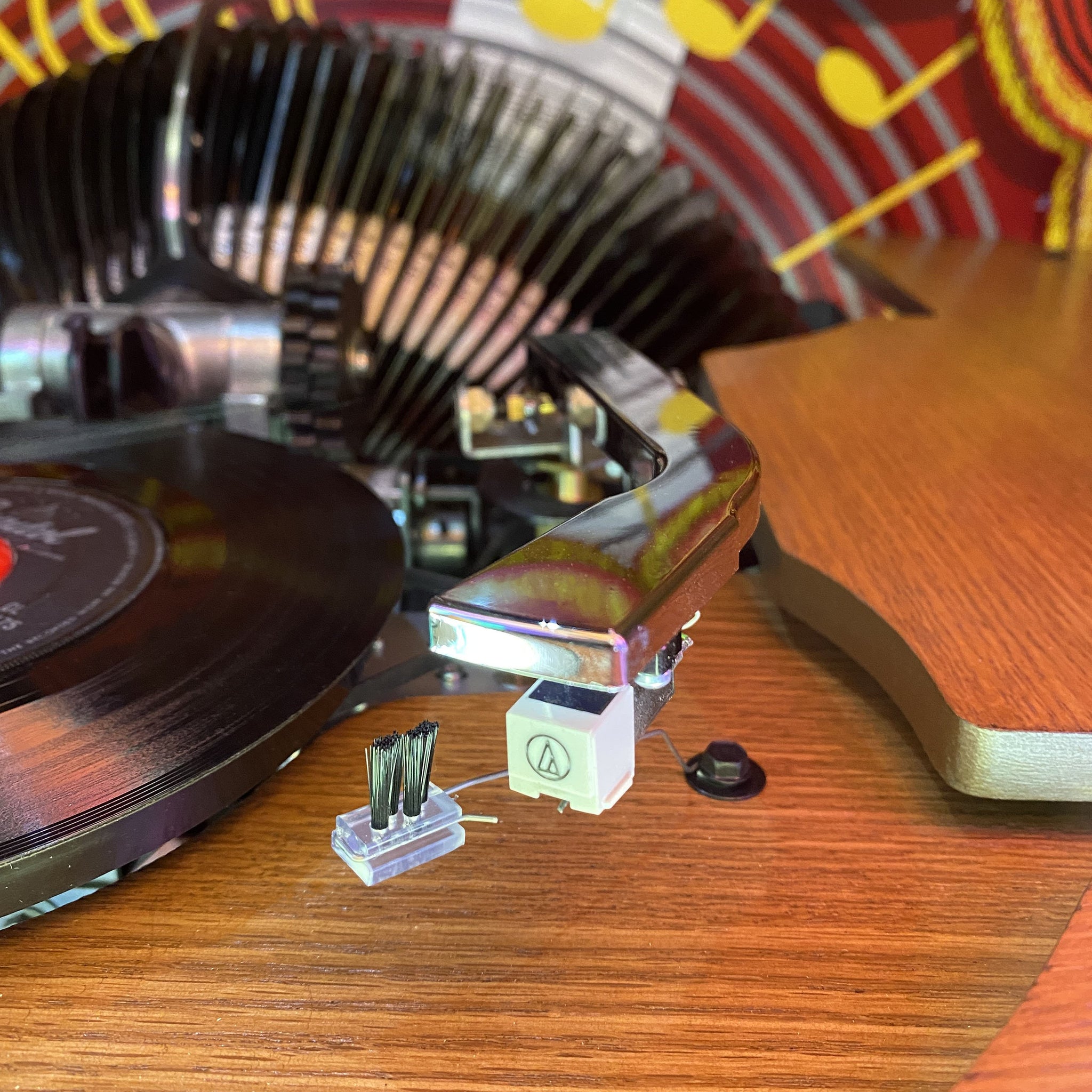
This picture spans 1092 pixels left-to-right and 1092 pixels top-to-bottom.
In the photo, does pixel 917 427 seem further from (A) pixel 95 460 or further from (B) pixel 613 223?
(A) pixel 95 460

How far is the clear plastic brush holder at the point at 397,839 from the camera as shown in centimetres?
Answer: 46

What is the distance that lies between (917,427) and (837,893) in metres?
0.43

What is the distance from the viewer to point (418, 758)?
46 cm

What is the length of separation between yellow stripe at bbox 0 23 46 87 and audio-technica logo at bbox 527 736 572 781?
174 centimetres

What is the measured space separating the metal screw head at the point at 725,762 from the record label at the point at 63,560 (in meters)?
0.33

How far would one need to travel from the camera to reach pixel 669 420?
0.59m

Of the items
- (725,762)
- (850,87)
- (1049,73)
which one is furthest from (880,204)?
(725,762)

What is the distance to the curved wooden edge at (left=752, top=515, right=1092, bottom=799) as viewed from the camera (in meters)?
0.48

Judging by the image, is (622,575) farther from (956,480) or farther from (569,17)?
(569,17)

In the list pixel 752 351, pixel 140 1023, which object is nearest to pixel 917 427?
pixel 752 351

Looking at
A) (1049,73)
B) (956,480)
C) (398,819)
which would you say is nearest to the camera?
(398,819)

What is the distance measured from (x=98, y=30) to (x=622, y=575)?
1.70 m

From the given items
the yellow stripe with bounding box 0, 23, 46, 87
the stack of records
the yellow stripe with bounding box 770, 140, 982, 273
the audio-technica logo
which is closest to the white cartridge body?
the audio-technica logo

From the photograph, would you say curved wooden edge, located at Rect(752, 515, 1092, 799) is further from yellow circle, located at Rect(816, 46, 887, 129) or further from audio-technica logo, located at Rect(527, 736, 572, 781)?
yellow circle, located at Rect(816, 46, 887, 129)
